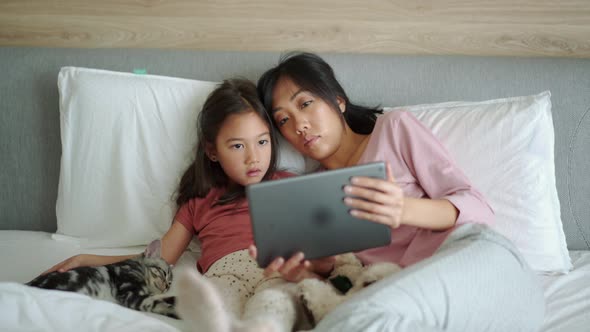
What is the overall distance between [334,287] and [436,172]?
388mm

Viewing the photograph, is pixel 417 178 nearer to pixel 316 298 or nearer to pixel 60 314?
pixel 316 298

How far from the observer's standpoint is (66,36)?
175cm

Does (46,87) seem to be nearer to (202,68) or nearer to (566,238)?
(202,68)

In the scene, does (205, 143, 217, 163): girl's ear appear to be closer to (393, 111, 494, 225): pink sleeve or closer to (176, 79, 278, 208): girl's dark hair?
(176, 79, 278, 208): girl's dark hair

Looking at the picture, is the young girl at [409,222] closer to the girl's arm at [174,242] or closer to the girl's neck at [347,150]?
the girl's neck at [347,150]

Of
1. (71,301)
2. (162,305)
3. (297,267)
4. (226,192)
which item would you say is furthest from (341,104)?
(71,301)

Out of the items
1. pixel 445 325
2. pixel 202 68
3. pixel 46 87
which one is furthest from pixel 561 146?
pixel 46 87

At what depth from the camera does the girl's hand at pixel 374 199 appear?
0.95 metres

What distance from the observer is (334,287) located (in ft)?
3.66

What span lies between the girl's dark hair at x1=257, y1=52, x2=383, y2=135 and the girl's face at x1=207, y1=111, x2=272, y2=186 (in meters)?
0.11

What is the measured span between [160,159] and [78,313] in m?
0.65

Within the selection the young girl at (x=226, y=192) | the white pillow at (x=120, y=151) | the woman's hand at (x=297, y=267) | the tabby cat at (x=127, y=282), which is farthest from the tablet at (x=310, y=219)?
the white pillow at (x=120, y=151)

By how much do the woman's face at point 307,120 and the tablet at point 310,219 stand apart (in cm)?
42

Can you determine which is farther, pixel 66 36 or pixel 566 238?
pixel 66 36
